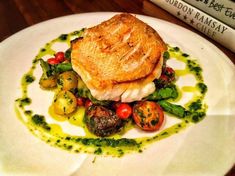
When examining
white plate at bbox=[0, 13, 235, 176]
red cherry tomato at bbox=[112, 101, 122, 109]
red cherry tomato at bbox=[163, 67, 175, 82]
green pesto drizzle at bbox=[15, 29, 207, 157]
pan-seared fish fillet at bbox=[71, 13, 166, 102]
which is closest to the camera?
white plate at bbox=[0, 13, 235, 176]

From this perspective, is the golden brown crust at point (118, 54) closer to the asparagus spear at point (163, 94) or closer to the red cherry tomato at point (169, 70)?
the asparagus spear at point (163, 94)

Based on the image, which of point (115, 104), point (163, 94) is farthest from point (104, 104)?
point (163, 94)

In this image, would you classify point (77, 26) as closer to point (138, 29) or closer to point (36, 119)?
point (138, 29)

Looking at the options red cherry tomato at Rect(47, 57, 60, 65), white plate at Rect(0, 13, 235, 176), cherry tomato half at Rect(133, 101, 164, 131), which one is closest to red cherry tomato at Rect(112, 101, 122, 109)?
cherry tomato half at Rect(133, 101, 164, 131)

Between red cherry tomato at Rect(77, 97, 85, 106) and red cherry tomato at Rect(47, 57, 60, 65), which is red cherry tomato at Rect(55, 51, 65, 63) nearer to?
red cherry tomato at Rect(47, 57, 60, 65)

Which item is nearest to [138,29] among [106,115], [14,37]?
[106,115]

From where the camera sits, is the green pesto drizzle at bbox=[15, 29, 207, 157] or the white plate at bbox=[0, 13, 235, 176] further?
the green pesto drizzle at bbox=[15, 29, 207, 157]
